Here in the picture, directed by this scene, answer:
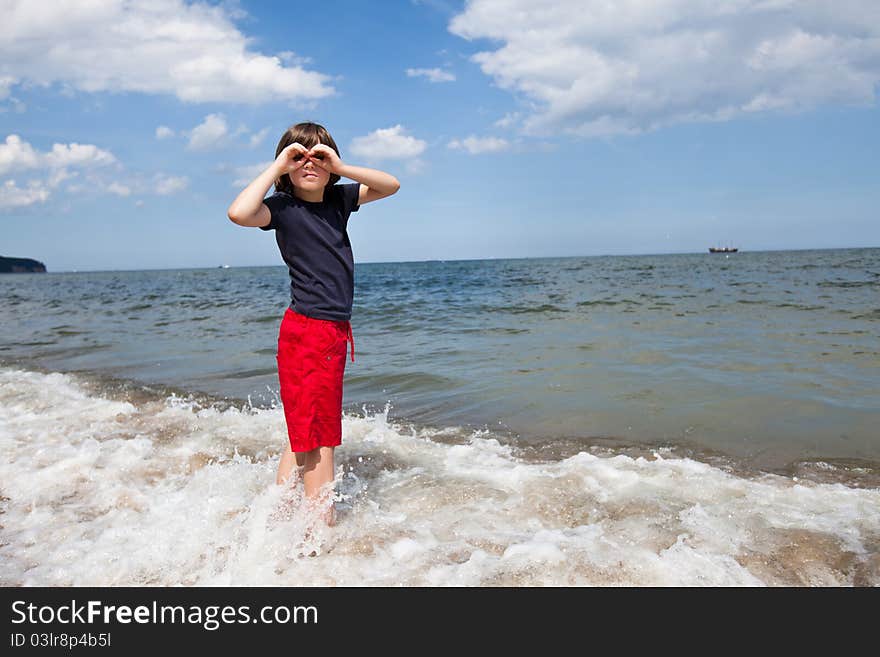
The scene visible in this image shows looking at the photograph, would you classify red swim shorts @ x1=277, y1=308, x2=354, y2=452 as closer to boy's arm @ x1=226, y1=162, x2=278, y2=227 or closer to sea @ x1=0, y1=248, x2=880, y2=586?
sea @ x1=0, y1=248, x2=880, y2=586

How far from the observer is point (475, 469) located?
3.96 meters

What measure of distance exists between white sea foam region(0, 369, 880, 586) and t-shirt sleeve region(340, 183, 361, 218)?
1.47 metres

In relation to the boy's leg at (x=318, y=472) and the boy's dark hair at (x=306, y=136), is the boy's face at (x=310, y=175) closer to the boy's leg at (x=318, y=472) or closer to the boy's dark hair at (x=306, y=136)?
the boy's dark hair at (x=306, y=136)

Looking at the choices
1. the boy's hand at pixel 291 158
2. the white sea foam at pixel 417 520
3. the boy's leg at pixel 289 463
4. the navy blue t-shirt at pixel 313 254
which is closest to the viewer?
the white sea foam at pixel 417 520

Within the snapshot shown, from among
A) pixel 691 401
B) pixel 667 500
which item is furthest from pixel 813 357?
pixel 667 500

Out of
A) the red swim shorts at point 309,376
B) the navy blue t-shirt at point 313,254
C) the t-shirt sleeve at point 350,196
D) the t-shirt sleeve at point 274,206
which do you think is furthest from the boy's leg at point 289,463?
the t-shirt sleeve at point 350,196

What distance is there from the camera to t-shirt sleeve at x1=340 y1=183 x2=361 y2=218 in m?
3.04

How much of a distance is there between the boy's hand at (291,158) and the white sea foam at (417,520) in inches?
62.9

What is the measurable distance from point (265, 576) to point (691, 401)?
4.59m

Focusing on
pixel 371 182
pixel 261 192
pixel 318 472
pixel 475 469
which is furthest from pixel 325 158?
pixel 475 469

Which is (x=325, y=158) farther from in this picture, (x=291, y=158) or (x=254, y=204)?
(x=254, y=204)

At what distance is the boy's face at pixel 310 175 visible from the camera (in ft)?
9.29
